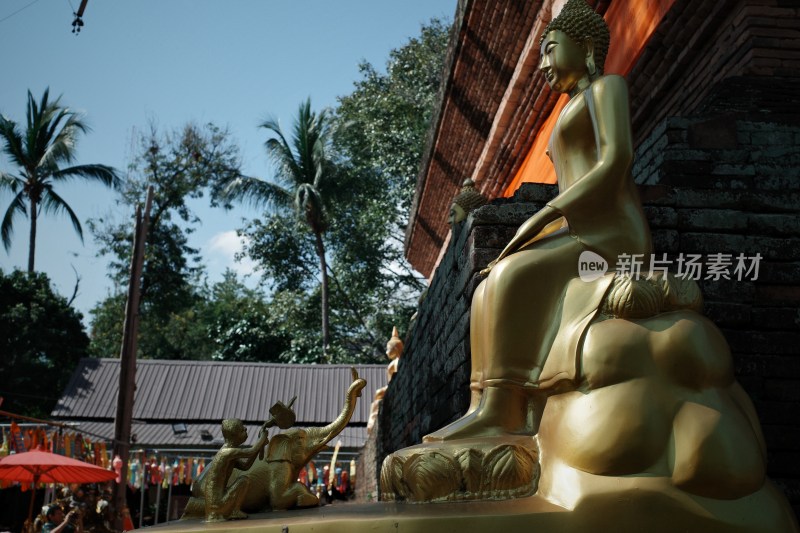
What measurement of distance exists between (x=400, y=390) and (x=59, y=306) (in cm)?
1479

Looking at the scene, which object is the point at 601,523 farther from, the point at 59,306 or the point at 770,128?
the point at 59,306

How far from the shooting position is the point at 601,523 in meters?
1.74

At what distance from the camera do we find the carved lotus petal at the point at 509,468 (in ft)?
6.26

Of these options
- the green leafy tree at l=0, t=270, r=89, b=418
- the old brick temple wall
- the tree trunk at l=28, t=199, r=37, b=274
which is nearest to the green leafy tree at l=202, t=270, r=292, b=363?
the green leafy tree at l=0, t=270, r=89, b=418

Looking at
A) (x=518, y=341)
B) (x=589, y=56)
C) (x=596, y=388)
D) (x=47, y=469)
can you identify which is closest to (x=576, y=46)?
(x=589, y=56)

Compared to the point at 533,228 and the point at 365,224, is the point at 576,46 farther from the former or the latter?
the point at 365,224

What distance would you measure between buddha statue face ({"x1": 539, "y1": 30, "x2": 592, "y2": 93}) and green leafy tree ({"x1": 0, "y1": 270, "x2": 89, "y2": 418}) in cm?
1881

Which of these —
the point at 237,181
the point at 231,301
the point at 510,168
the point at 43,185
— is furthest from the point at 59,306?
the point at 510,168

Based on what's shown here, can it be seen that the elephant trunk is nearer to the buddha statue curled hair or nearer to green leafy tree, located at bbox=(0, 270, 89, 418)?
the buddha statue curled hair

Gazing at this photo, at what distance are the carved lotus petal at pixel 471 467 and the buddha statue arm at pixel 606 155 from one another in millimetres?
692

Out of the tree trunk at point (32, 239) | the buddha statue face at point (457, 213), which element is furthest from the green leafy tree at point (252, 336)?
the buddha statue face at point (457, 213)

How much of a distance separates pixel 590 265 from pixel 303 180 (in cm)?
1891

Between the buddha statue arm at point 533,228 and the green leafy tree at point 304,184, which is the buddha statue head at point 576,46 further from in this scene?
the green leafy tree at point 304,184

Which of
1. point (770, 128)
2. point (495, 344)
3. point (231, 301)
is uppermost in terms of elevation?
point (231, 301)
